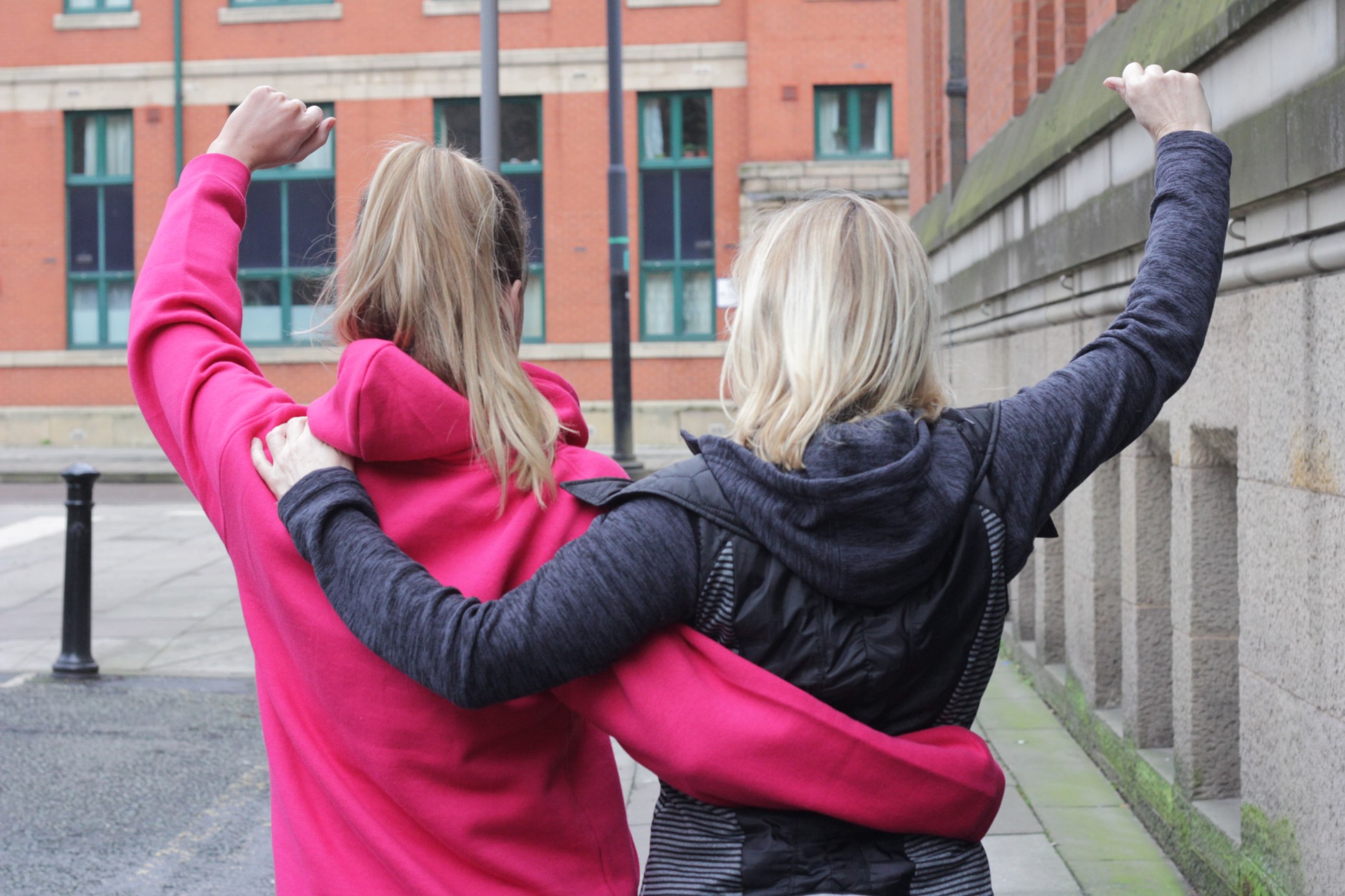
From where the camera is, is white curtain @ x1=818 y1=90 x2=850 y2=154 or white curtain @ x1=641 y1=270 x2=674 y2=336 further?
white curtain @ x1=641 y1=270 x2=674 y2=336

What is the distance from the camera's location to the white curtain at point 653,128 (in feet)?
86.5

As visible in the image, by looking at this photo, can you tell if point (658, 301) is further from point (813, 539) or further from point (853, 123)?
point (813, 539)

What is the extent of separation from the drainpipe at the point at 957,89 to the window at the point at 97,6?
2267 cm

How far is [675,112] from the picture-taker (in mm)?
26359

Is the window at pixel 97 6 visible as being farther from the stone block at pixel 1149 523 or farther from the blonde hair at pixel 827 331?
the blonde hair at pixel 827 331

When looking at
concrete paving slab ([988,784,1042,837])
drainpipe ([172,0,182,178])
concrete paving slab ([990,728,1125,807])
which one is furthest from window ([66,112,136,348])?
concrete paving slab ([988,784,1042,837])

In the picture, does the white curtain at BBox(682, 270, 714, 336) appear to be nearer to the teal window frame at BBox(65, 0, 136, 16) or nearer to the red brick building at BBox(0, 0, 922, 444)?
the red brick building at BBox(0, 0, 922, 444)

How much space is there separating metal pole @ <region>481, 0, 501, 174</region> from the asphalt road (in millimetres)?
3189

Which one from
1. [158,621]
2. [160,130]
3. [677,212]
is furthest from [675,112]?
[158,621]

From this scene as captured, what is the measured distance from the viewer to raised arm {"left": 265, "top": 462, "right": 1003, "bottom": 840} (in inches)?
60.2

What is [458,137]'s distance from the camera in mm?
25812

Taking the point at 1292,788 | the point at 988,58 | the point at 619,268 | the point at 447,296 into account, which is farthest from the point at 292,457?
the point at 619,268

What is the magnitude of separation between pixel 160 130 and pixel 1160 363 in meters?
28.0

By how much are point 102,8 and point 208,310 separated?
2890cm
